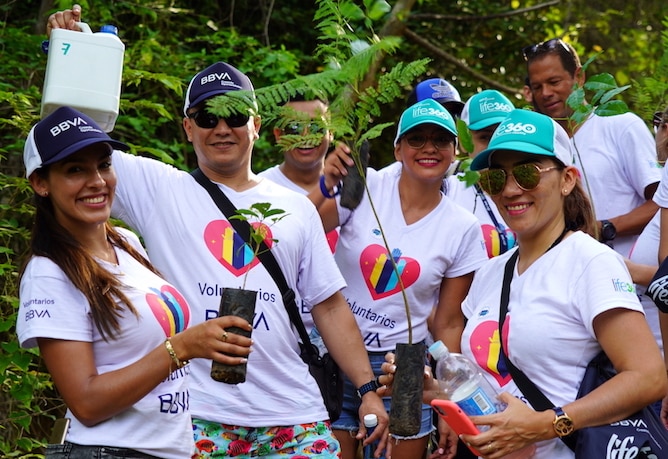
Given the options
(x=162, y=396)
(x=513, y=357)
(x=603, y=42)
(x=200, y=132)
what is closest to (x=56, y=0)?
(x=200, y=132)

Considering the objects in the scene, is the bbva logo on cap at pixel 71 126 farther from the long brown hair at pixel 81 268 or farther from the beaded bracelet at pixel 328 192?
the beaded bracelet at pixel 328 192

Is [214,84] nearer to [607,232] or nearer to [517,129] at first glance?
[517,129]

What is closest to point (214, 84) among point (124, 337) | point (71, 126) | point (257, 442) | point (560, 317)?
point (71, 126)

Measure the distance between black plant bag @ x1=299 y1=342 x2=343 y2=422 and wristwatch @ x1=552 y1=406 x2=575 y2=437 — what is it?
157 cm

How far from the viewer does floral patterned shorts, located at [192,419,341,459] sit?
4156mm

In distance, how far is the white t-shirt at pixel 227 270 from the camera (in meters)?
4.21

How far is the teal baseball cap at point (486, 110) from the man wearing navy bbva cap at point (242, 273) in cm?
142

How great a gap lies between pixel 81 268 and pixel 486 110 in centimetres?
279

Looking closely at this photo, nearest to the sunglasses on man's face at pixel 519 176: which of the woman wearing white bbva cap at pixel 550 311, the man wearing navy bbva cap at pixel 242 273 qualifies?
the woman wearing white bbva cap at pixel 550 311

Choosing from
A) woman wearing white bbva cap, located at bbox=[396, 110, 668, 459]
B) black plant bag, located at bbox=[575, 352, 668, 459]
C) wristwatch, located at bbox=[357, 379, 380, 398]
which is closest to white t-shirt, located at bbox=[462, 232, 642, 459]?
woman wearing white bbva cap, located at bbox=[396, 110, 668, 459]

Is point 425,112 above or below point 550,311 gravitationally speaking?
above

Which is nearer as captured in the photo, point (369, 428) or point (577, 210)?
point (577, 210)

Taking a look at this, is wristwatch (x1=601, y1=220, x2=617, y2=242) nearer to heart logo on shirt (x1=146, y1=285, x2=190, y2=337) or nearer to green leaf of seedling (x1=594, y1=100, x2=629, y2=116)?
green leaf of seedling (x1=594, y1=100, x2=629, y2=116)

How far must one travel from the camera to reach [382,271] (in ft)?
16.2
